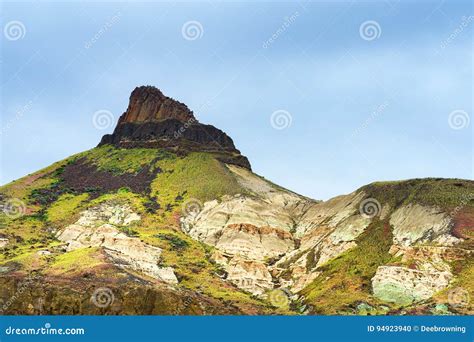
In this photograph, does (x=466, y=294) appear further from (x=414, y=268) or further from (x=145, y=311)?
(x=145, y=311)

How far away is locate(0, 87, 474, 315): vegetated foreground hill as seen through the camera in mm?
81562

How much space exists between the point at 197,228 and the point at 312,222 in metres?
29.0

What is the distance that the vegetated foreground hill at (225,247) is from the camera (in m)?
81.6

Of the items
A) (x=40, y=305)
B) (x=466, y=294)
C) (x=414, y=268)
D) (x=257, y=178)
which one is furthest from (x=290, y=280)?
(x=257, y=178)

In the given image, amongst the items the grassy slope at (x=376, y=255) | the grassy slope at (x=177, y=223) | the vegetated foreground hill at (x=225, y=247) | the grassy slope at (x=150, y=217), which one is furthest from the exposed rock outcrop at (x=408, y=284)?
the grassy slope at (x=150, y=217)

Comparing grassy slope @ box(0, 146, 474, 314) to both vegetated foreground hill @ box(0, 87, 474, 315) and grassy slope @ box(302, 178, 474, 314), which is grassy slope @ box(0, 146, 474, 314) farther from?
vegetated foreground hill @ box(0, 87, 474, 315)

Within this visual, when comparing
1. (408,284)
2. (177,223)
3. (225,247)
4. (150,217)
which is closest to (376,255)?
(408,284)

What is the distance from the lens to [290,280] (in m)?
111

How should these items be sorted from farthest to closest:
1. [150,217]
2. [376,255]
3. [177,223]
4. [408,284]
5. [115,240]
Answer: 1. [177,223]
2. [150,217]
3. [115,240]
4. [376,255]
5. [408,284]

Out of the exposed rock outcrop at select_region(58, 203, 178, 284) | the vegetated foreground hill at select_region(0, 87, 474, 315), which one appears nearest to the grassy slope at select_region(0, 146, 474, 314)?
the vegetated foreground hill at select_region(0, 87, 474, 315)

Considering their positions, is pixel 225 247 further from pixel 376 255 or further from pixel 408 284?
pixel 408 284

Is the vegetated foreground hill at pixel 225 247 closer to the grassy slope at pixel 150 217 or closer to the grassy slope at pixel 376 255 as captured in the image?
the grassy slope at pixel 376 255

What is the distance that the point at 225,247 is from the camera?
127 meters

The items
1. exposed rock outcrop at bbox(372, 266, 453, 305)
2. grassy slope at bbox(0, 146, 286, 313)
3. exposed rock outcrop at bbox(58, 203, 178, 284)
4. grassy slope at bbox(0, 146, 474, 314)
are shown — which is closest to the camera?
exposed rock outcrop at bbox(372, 266, 453, 305)
